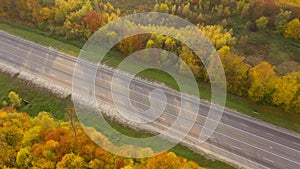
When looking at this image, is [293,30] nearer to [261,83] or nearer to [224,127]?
[261,83]

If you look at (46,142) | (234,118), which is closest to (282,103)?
(234,118)

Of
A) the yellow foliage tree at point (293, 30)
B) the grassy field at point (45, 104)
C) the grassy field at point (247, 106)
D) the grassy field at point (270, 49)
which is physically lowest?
the grassy field at point (45, 104)

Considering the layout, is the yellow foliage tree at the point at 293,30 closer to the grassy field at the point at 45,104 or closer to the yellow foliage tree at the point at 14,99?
the grassy field at the point at 45,104

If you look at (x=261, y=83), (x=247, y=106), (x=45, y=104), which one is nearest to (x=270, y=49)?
(x=261, y=83)

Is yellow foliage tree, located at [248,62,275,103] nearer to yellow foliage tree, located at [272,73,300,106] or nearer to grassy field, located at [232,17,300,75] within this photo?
yellow foliage tree, located at [272,73,300,106]

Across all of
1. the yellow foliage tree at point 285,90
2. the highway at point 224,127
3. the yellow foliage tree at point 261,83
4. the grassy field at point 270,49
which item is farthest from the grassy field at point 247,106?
the grassy field at point 270,49

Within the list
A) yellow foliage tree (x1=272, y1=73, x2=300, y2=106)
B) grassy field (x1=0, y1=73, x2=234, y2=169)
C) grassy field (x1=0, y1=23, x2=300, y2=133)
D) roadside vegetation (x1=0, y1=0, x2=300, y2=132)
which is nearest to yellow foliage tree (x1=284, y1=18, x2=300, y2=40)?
roadside vegetation (x1=0, y1=0, x2=300, y2=132)
